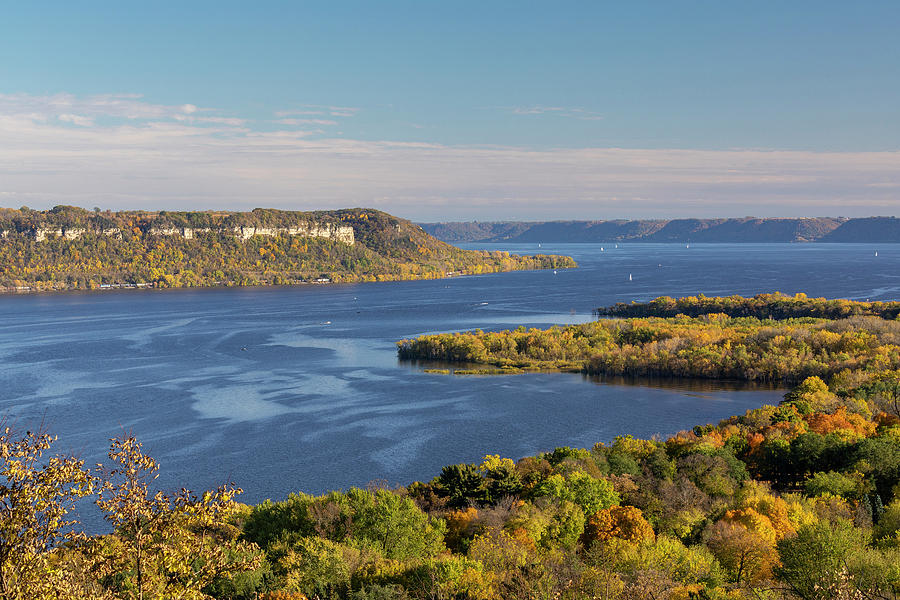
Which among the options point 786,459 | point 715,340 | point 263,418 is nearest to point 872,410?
point 786,459

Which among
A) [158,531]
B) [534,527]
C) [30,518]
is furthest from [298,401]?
[30,518]

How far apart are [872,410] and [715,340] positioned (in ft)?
115

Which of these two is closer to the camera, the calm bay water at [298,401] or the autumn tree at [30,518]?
the autumn tree at [30,518]

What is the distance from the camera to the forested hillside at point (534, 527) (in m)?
11.2

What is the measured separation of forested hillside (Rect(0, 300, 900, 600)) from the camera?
440 inches

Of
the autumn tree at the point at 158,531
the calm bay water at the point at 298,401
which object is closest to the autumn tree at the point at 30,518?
the autumn tree at the point at 158,531

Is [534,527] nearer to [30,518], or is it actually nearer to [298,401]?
[30,518]

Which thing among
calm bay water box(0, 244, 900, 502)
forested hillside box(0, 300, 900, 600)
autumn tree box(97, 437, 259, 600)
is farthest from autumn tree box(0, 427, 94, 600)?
calm bay water box(0, 244, 900, 502)

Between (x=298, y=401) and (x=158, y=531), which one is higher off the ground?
(x=158, y=531)

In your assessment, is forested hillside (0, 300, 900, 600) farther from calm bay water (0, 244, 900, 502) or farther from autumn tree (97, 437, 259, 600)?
calm bay water (0, 244, 900, 502)

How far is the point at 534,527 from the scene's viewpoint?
3241cm

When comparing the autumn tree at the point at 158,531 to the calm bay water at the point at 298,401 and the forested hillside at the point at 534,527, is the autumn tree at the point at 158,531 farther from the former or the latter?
the calm bay water at the point at 298,401

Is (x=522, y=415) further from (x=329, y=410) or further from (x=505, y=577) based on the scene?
(x=505, y=577)

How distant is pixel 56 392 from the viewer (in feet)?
251
